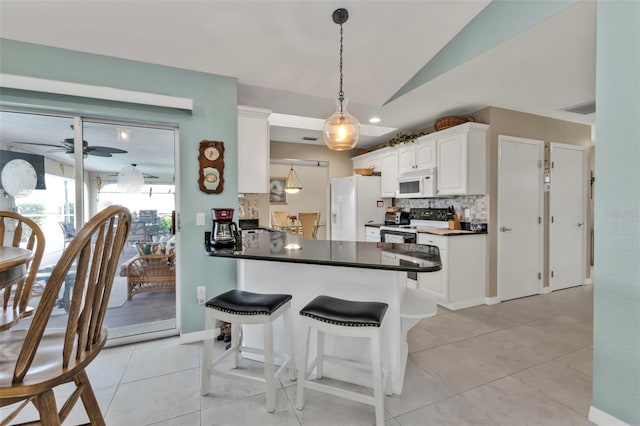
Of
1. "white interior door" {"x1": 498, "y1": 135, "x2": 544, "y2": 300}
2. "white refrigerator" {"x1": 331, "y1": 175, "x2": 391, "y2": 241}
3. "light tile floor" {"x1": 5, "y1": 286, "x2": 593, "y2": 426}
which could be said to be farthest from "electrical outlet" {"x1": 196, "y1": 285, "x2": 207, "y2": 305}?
"white interior door" {"x1": 498, "y1": 135, "x2": 544, "y2": 300}

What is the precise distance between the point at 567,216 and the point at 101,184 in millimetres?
5705

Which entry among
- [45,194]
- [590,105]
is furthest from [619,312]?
[45,194]

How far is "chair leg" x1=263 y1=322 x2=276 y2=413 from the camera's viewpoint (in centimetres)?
170

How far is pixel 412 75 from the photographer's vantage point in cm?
300

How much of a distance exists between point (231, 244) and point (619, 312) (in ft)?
8.01

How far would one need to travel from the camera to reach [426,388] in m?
1.96

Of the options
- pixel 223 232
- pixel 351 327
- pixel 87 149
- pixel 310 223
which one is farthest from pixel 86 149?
pixel 310 223

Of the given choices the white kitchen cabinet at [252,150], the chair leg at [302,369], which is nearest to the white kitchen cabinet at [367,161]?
the white kitchen cabinet at [252,150]

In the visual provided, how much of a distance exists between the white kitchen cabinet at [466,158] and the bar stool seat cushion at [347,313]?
2.55 metres

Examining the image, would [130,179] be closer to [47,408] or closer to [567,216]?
[47,408]

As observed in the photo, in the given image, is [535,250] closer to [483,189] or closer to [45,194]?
[483,189]

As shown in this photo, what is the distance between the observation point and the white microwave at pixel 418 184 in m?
4.06

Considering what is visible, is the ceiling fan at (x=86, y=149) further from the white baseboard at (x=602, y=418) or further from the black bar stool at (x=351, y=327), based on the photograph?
the white baseboard at (x=602, y=418)

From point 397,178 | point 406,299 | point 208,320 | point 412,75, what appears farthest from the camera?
point 397,178
